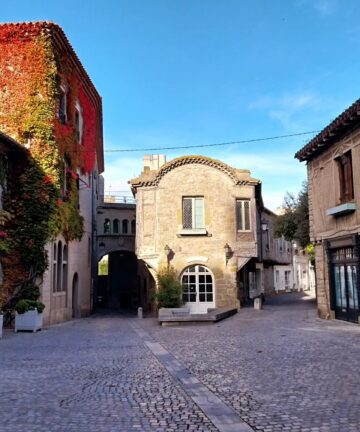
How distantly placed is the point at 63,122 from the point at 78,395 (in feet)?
49.0

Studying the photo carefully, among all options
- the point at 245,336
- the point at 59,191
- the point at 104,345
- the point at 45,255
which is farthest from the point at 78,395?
the point at 59,191

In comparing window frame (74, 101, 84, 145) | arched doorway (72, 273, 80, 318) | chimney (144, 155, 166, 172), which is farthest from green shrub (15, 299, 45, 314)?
chimney (144, 155, 166, 172)

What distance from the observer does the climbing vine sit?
54.1 ft

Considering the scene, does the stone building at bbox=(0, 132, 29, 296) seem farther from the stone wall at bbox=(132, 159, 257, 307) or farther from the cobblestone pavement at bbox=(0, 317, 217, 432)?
the stone wall at bbox=(132, 159, 257, 307)

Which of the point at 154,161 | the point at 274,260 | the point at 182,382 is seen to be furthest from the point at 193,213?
the point at 182,382

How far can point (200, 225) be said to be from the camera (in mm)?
22656

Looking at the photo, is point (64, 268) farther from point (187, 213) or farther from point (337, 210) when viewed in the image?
point (337, 210)

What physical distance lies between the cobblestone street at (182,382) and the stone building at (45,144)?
14.7 ft

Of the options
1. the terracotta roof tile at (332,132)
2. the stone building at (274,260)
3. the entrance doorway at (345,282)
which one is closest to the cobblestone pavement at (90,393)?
the entrance doorway at (345,282)

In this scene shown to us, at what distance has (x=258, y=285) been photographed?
101 feet

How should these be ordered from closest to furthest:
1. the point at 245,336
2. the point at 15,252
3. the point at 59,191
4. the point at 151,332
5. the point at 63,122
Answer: the point at 245,336, the point at 151,332, the point at 15,252, the point at 59,191, the point at 63,122

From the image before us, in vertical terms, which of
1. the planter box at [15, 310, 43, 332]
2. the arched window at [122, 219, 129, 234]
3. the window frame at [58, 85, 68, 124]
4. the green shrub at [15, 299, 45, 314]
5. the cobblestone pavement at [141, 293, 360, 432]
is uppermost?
the window frame at [58, 85, 68, 124]

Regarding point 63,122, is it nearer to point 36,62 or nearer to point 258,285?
point 36,62

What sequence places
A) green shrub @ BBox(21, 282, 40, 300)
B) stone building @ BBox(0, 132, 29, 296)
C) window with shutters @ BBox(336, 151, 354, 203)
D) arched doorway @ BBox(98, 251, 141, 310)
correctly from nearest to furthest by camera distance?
window with shutters @ BBox(336, 151, 354, 203)
stone building @ BBox(0, 132, 29, 296)
green shrub @ BBox(21, 282, 40, 300)
arched doorway @ BBox(98, 251, 141, 310)
